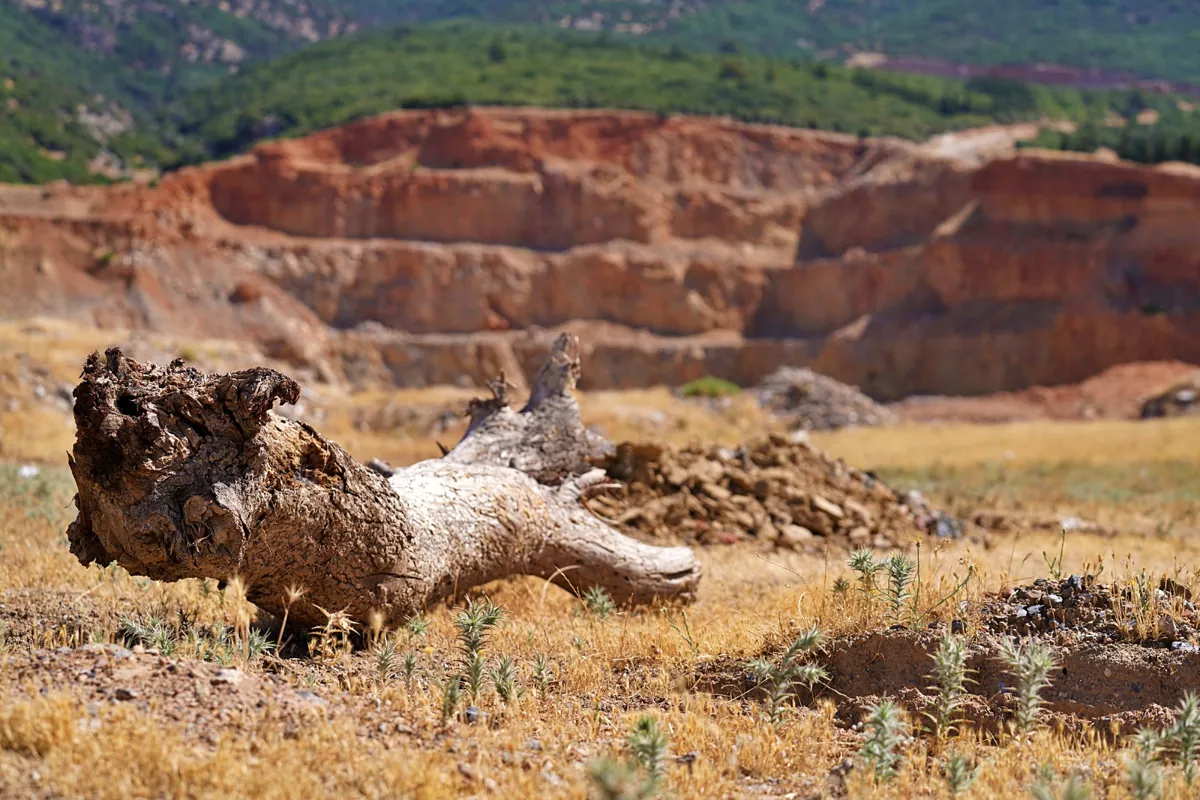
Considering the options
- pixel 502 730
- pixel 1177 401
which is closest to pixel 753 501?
pixel 502 730

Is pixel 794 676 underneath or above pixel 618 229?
above

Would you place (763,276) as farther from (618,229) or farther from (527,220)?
(527,220)

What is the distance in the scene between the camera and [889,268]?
49656 millimetres

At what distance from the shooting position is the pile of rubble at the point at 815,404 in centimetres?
3228

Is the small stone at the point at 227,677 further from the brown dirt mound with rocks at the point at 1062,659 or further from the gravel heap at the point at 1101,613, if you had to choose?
the gravel heap at the point at 1101,613

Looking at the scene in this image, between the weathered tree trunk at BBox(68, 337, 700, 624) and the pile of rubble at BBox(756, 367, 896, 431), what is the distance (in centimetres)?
2431

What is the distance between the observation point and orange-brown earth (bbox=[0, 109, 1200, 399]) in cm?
4412

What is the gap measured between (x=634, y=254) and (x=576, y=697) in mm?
47976

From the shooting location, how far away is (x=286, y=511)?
533 centimetres

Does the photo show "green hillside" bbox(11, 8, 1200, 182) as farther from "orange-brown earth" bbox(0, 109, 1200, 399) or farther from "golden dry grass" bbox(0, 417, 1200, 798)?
"golden dry grass" bbox(0, 417, 1200, 798)

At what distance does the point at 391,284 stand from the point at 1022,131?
39859 millimetres

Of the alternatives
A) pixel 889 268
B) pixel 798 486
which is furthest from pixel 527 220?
pixel 798 486

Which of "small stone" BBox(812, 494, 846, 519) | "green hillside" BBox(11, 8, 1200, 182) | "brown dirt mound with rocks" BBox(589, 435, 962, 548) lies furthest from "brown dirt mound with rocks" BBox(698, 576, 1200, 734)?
"green hillside" BBox(11, 8, 1200, 182)

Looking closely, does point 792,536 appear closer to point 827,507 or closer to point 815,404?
point 827,507
